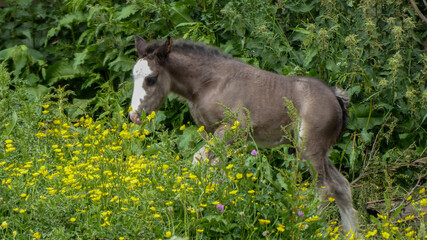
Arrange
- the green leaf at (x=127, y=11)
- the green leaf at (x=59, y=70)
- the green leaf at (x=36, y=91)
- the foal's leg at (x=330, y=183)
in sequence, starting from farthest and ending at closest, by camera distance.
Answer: the green leaf at (x=59, y=70) → the green leaf at (x=36, y=91) → the green leaf at (x=127, y=11) → the foal's leg at (x=330, y=183)

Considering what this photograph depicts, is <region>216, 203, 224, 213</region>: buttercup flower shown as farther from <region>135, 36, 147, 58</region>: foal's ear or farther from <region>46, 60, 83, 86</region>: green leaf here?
<region>46, 60, 83, 86</region>: green leaf

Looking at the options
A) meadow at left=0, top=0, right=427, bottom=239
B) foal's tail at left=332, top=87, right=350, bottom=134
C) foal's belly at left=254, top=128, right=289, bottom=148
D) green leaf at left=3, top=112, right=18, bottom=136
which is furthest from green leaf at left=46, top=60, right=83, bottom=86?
foal's tail at left=332, top=87, right=350, bottom=134

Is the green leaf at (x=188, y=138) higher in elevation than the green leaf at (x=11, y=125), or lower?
lower

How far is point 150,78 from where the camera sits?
596 cm

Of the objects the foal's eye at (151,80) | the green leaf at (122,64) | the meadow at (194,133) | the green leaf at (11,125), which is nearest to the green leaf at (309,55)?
the meadow at (194,133)

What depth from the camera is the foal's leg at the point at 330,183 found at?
5664 mm

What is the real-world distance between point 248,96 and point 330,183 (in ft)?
3.44

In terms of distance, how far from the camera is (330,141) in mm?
5801

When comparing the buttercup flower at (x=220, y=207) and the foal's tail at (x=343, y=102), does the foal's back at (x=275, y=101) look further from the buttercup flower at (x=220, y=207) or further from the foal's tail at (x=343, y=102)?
the buttercup flower at (x=220, y=207)

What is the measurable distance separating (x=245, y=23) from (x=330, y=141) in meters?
2.11

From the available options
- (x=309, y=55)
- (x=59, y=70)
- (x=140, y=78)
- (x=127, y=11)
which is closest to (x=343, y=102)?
(x=309, y=55)

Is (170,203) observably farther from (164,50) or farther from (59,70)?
(59,70)

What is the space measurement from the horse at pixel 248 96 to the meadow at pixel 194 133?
0.17 metres

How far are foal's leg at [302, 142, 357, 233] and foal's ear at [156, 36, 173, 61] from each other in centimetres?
152
